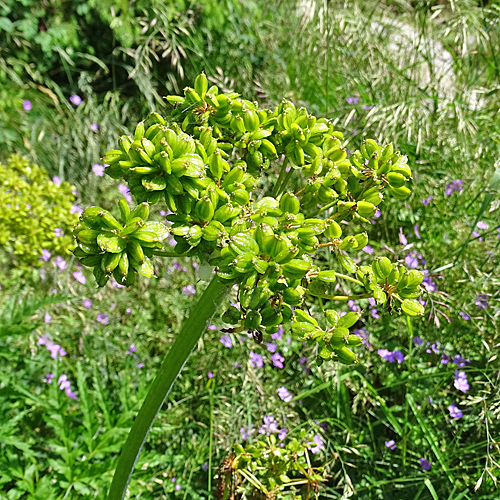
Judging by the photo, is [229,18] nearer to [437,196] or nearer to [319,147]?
[437,196]

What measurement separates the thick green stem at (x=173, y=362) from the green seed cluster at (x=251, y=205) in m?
0.11

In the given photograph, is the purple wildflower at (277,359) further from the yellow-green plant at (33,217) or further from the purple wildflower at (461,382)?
the yellow-green plant at (33,217)

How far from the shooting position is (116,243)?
2.78 feet

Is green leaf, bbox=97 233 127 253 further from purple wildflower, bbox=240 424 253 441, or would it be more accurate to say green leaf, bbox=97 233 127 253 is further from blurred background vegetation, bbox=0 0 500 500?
purple wildflower, bbox=240 424 253 441

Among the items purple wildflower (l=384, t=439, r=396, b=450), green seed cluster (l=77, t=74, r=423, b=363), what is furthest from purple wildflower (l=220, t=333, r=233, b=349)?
green seed cluster (l=77, t=74, r=423, b=363)

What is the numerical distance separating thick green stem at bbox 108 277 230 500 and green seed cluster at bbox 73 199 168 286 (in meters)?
0.19

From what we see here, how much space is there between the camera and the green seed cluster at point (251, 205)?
2.80 feet

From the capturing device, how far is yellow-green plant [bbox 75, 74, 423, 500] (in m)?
0.86

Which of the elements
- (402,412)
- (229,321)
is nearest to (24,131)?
(402,412)

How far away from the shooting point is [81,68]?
4.44 m

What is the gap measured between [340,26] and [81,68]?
229cm

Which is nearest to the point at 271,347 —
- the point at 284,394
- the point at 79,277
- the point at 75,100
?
the point at 284,394

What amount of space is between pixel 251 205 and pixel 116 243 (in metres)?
0.28

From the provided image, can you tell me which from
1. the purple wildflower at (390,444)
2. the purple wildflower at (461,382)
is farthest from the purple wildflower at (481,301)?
the purple wildflower at (390,444)
